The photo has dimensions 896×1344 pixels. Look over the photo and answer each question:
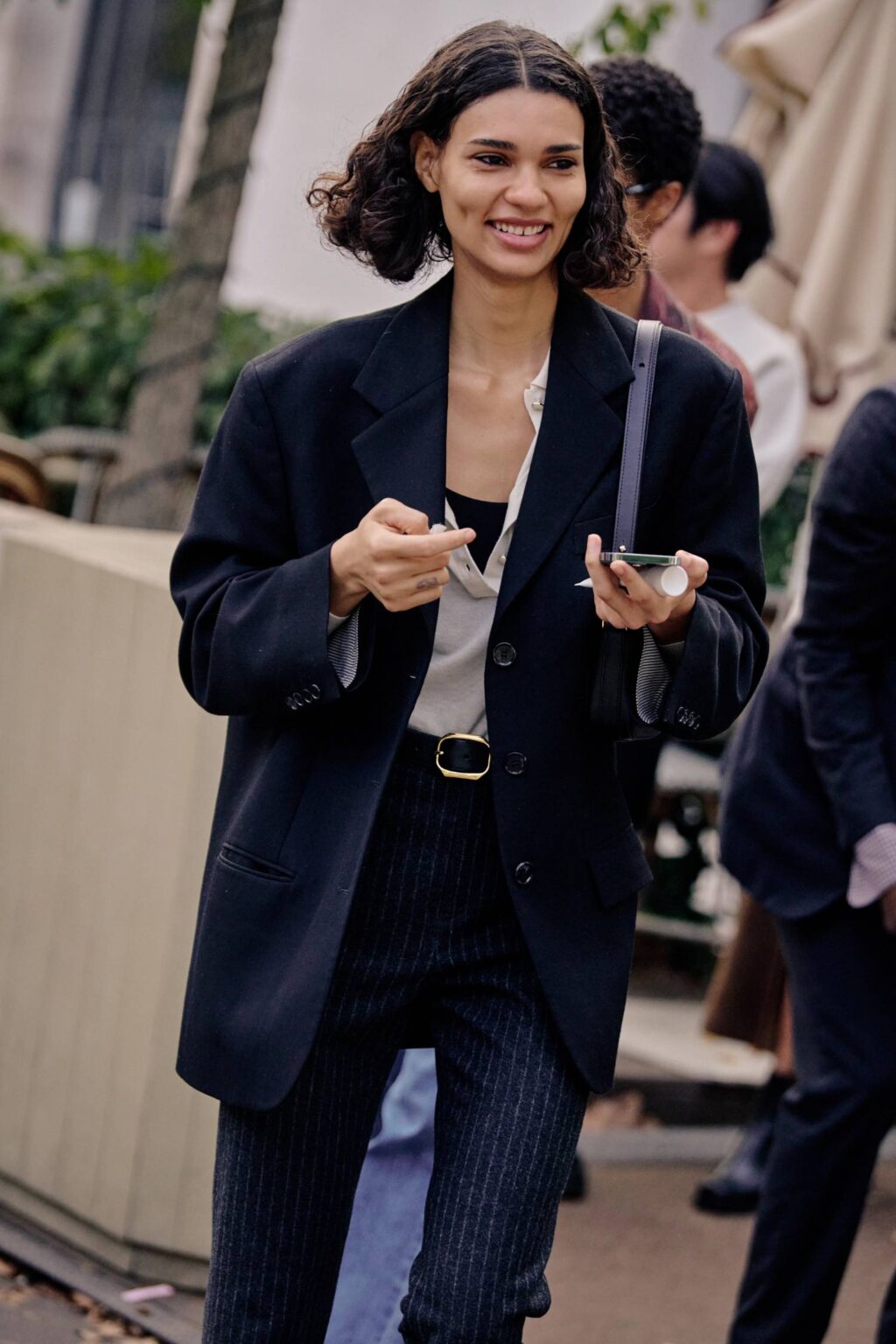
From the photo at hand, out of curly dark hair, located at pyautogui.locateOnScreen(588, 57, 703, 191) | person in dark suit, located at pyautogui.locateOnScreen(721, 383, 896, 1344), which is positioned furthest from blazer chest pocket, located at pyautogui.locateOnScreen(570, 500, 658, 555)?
curly dark hair, located at pyautogui.locateOnScreen(588, 57, 703, 191)

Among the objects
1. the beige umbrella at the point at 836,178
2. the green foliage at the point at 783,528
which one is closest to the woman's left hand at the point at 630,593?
the beige umbrella at the point at 836,178

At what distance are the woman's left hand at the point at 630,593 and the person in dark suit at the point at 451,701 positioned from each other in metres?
0.08

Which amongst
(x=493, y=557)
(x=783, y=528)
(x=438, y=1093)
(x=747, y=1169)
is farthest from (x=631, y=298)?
(x=783, y=528)

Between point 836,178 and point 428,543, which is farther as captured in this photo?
point 836,178

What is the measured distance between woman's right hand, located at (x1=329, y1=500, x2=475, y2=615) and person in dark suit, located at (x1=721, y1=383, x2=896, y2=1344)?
123 centimetres

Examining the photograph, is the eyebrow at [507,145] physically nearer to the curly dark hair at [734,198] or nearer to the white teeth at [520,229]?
the white teeth at [520,229]

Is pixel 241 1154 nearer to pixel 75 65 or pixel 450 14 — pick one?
pixel 450 14

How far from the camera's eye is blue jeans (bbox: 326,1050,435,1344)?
310cm

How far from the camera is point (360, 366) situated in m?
2.56

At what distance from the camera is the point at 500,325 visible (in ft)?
8.52

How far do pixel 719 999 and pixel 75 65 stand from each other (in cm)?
1009

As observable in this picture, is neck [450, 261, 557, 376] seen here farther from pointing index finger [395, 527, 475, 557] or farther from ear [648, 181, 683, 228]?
ear [648, 181, 683, 228]

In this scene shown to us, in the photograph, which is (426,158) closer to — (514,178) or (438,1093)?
(514,178)

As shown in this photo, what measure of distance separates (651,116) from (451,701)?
1.59 metres
